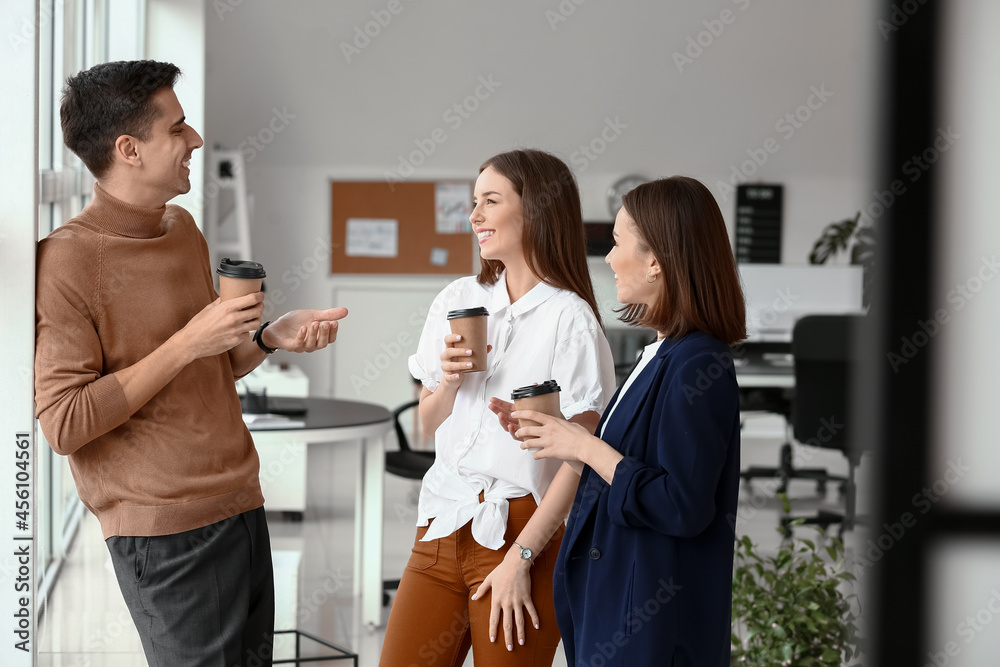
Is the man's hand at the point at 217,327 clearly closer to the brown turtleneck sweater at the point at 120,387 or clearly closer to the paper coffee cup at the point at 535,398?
the brown turtleneck sweater at the point at 120,387

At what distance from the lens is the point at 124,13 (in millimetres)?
4121

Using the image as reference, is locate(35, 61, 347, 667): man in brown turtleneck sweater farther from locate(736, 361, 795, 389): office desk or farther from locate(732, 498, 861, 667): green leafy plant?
locate(736, 361, 795, 389): office desk

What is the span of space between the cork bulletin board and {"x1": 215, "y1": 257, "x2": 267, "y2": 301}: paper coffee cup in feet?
21.0

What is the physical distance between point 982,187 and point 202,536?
1153 mm

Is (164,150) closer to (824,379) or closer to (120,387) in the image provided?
(120,387)

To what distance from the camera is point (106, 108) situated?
138cm

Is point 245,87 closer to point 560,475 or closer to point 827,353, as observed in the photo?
point 827,353

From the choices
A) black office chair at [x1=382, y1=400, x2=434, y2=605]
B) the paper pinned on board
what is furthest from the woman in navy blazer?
the paper pinned on board

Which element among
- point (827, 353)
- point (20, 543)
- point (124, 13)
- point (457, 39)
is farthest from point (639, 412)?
point (457, 39)

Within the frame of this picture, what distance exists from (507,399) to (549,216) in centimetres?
34

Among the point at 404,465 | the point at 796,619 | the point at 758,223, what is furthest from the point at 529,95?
the point at 796,619

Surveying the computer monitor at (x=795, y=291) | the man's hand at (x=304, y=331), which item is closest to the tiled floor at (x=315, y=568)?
the man's hand at (x=304, y=331)

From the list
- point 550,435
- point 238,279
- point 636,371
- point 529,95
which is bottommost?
point 550,435

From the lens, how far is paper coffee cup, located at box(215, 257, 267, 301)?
4.47 ft
